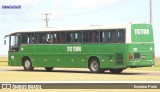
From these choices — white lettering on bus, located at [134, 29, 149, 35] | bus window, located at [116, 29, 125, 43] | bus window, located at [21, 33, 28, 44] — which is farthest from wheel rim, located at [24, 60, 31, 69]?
white lettering on bus, located at [134, 29, 149, 35]

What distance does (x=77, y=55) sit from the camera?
109 feet

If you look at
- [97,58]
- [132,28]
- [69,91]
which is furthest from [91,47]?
[69,91]

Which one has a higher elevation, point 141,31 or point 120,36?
point 141,31

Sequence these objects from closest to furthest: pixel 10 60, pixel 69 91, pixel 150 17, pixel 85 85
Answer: pixel 85 85 → pixel 69 91 → pixel 10 60 → pixel 150 17

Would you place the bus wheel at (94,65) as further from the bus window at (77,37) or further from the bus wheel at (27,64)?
the bus wheel at (27,64)

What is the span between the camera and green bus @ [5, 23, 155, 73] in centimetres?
3078

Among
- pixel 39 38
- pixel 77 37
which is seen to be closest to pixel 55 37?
pixel 39 38

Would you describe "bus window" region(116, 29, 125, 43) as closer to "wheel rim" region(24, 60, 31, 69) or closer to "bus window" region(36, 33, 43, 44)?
"bus window" region(36, 33, 43, 44)

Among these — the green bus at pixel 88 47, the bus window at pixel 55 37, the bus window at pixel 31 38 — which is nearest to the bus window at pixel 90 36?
the green bus at pixel 88 47

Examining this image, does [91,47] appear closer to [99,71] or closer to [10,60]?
[99,71]

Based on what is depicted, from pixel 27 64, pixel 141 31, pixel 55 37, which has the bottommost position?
pixel 27 64

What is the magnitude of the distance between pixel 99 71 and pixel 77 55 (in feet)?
6.57

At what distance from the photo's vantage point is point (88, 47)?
107ft

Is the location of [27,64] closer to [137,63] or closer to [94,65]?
[94,65]
